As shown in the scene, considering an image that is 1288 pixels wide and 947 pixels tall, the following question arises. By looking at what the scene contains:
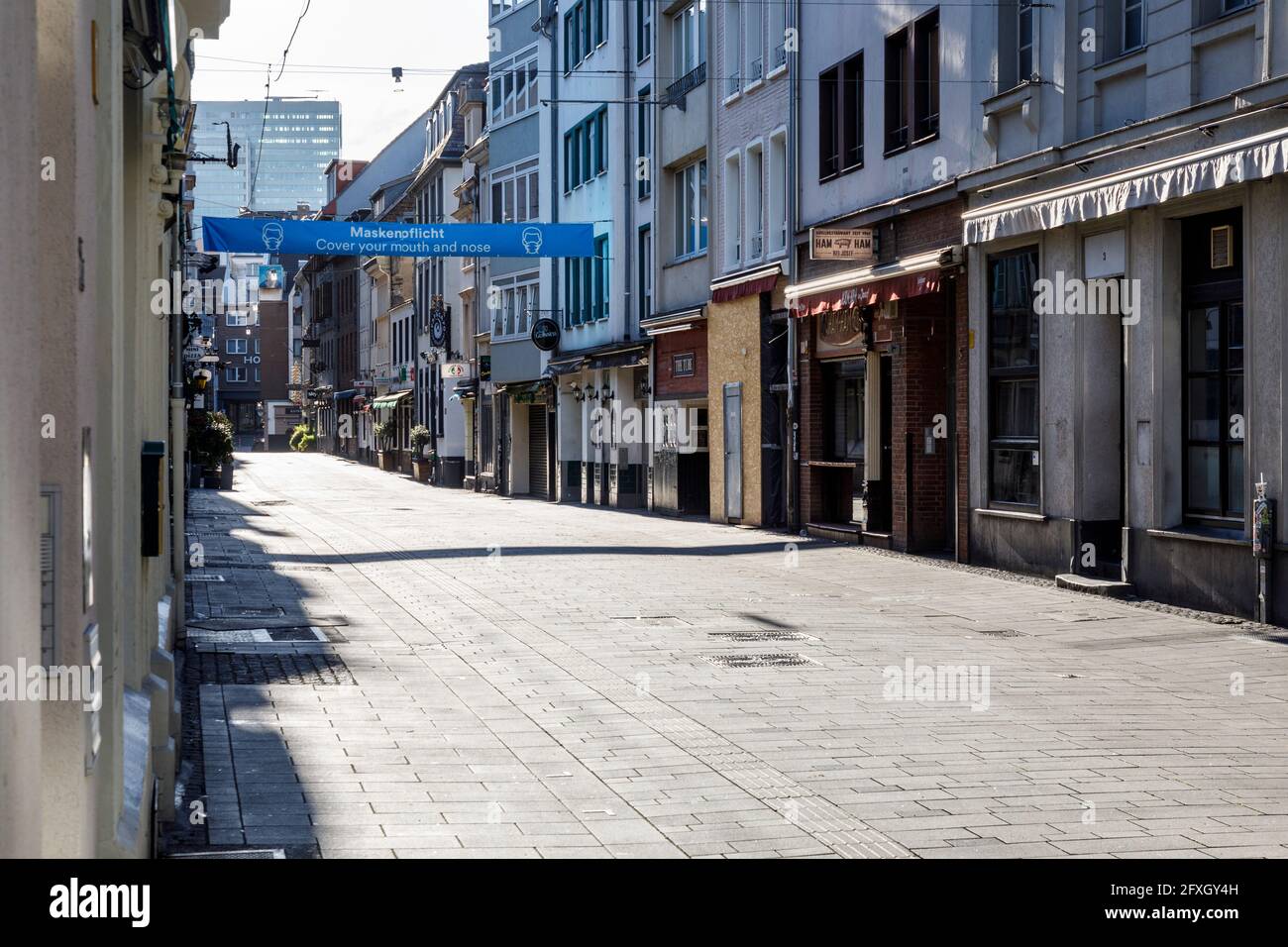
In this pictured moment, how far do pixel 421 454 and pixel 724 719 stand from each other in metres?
56.1

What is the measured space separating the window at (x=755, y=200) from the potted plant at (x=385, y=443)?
5060 centimetres

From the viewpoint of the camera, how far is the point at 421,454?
64.6 meters

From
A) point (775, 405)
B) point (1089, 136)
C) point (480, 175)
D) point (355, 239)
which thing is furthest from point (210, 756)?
point (480, 175)

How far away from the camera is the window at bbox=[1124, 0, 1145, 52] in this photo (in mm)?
16328

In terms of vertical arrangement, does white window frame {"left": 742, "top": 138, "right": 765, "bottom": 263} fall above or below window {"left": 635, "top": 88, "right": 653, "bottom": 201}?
below

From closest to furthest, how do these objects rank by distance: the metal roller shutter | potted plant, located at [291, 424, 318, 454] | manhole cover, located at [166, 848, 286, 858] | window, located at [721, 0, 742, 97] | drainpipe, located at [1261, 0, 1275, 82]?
manhole cover, located at [166, 848, 286, 858], drainpipe, located at [1261, 0, 1275, 82], window, located at [721, 0, 742, 97], the metal roller shutter, potted plant, located at [291, 424, 318, 454]

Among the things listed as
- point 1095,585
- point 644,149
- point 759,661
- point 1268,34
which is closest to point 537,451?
point 644,149

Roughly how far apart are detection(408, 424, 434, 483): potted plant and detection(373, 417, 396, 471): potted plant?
12.4 metres

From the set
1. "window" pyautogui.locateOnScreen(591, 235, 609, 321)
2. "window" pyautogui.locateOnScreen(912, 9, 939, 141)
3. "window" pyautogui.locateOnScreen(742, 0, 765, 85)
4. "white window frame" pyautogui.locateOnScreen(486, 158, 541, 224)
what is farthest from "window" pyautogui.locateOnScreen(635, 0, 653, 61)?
"window" pyautogui.locateOnScreen(912, 9, 939, 141)

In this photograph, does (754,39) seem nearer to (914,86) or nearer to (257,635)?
(914,86)

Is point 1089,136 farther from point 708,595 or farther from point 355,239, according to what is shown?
point 355,239

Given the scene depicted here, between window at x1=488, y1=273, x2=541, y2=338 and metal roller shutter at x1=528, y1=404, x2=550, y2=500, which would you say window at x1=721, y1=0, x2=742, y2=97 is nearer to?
window at x1=488, y1=273, x2=541, y2=338

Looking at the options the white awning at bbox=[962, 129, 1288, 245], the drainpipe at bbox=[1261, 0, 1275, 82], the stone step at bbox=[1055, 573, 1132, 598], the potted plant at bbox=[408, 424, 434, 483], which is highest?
the drainpipe at bbox=[1261, 0, 1275, 82]
